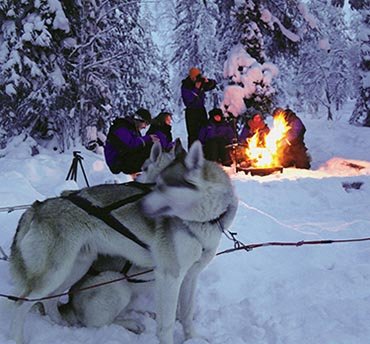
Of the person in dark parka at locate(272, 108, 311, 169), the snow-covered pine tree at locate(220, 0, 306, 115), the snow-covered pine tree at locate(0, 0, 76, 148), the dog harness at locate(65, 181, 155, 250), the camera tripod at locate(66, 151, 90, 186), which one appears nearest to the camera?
the dog harness at locate(65, 181, 155, 250)

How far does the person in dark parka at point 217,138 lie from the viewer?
970 cm

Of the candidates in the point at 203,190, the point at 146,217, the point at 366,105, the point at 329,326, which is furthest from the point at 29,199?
the point at 366,105

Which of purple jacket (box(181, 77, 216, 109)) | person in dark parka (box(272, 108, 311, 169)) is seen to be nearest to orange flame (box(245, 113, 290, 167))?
person in dark parka (box(272, 108, 311, 169))

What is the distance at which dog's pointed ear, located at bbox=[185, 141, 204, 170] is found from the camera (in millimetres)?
2570

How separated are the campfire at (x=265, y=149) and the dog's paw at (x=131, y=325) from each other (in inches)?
244

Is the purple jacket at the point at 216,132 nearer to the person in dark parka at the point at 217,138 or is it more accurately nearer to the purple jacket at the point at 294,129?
the person in dark parka at the point at 217,138

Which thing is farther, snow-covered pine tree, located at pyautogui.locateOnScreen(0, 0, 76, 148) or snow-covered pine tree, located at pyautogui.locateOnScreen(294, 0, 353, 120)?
snow-covered pine tree, located at pyautogui.locateOnScreen(294, 0, 353, 120)

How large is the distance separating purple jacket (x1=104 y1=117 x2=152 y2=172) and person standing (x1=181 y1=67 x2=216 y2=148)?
302cm

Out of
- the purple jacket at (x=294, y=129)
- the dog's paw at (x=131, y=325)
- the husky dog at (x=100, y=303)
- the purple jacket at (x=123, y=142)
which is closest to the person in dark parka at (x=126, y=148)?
the purple jacket at (x=123, y=142)

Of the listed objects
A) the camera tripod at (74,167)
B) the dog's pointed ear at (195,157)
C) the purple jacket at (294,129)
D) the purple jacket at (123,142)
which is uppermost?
the dog's pointed ear at (195,157)

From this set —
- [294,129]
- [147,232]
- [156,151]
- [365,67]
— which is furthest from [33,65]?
[365,67]

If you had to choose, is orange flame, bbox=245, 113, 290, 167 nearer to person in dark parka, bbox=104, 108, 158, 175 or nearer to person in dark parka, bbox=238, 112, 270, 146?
person in dark parka, bbox=238, 112, 270, 146

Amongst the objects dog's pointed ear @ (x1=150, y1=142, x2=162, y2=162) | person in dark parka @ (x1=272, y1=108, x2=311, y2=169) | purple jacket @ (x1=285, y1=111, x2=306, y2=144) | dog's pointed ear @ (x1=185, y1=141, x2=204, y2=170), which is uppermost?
dog's pointed ear @ (x1=185, y1=141, x2=204, y2=170)

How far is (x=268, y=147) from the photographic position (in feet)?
31.9
